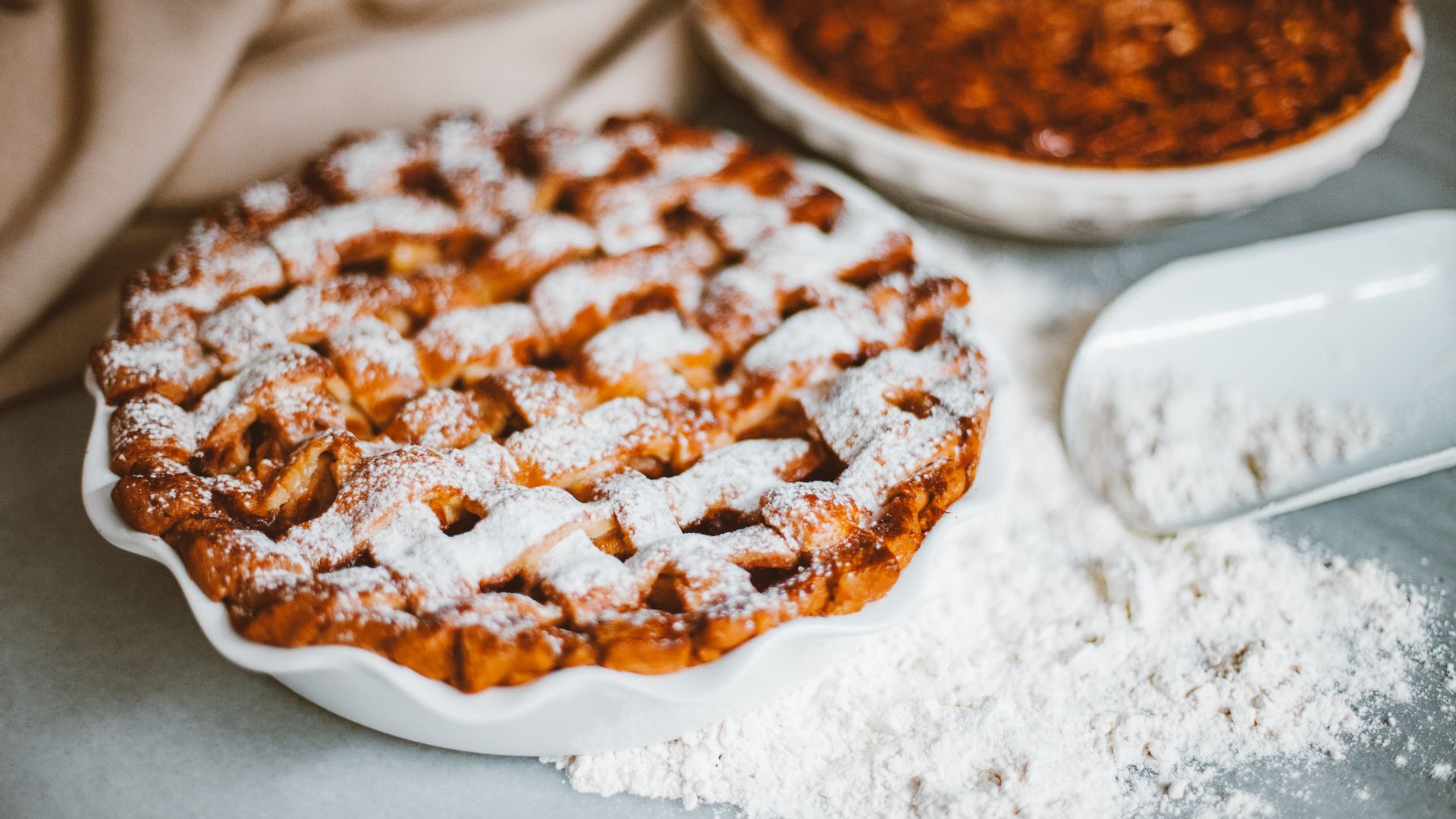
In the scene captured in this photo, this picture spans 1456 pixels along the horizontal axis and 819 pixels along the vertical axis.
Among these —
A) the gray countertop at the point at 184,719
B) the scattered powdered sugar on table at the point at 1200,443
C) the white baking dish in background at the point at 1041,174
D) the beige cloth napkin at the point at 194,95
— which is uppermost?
the beige cloth napkin at the point at 194,95

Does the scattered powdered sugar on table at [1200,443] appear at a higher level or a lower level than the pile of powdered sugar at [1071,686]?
higher

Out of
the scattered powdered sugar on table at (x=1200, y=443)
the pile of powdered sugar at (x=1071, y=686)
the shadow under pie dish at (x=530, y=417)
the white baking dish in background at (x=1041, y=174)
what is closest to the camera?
the shadow under pie dish at (x=530, y=417)

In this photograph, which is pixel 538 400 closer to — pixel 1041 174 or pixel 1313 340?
pixel 1041 174

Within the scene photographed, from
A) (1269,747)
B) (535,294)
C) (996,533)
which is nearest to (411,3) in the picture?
(535,294)

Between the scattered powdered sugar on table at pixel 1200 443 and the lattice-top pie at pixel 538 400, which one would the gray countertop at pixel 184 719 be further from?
the lattice-top pie at pixel 538 400

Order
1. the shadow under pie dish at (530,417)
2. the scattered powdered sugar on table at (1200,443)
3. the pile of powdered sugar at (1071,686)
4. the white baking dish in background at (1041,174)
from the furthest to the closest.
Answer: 1. the white baking dish in background at (1041,174)
2. the scattered powdered sugar on table at (1200,443)
3. the pile of powdered sugar at (1071,686)
4. the shadow under pie dish at (530,417)

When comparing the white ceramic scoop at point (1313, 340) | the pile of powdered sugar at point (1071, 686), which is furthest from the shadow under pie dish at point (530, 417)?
the white ceramic scoop at point (1313, 340)

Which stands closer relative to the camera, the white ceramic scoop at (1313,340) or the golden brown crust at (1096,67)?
the white ceramic scoop at (1313,340)

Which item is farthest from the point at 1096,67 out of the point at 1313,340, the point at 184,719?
the point at 184,719
